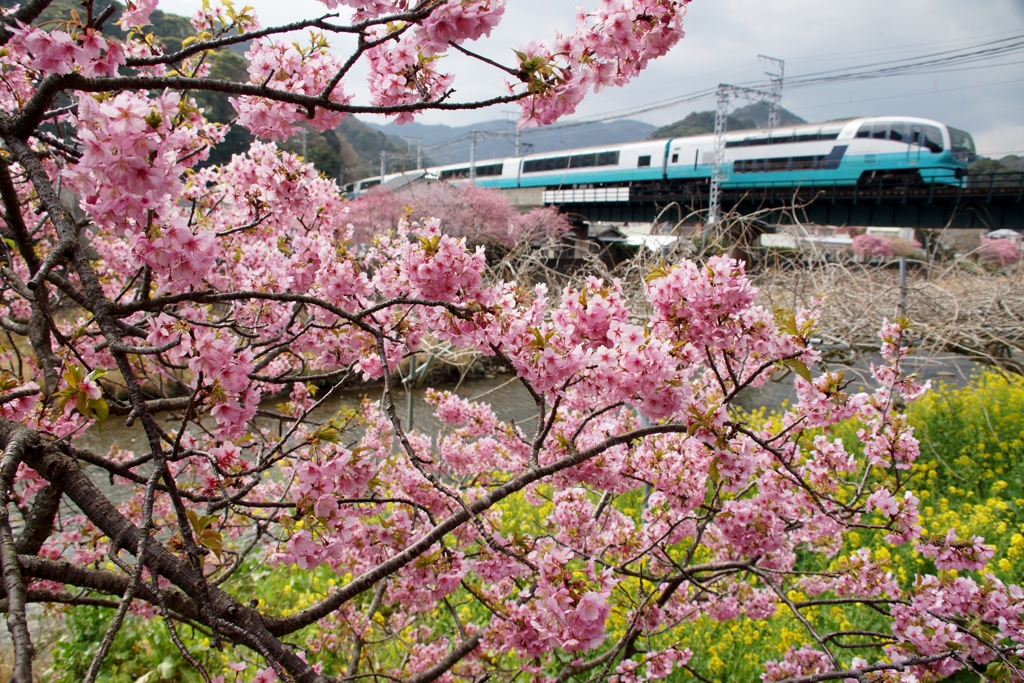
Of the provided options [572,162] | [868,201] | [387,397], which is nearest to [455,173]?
[572,162]

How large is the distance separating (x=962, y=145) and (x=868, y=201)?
14.1 ft

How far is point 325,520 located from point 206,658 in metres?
2.68

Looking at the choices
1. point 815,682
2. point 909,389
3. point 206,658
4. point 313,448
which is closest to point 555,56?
point 313,448

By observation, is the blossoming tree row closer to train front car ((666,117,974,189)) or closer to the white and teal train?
the white and teal train

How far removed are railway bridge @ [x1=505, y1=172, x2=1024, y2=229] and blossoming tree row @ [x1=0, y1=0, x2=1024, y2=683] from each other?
7.42 metres

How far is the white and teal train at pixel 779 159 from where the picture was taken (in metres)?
15.9

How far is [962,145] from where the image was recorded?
639 inches

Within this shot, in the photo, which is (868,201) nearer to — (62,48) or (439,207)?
(439,207)

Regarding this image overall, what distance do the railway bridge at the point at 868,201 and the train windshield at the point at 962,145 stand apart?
1.79 metres

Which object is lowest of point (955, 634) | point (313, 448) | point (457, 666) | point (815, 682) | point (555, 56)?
point (457, 666)

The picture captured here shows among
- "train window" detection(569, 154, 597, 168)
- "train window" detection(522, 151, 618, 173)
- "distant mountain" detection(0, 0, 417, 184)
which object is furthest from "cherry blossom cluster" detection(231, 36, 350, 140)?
"train window" detection(569, 154, 597, 168)

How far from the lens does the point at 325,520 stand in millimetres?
1366

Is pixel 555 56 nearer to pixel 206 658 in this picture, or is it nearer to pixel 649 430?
pixel 649 430

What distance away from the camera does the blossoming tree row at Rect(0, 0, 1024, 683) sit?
1.14m
